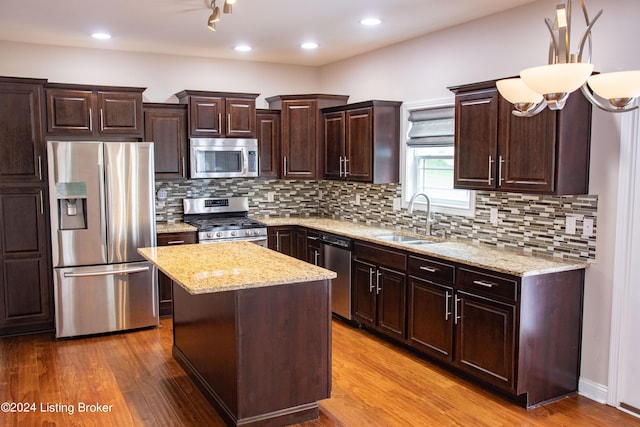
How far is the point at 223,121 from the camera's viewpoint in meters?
5.85

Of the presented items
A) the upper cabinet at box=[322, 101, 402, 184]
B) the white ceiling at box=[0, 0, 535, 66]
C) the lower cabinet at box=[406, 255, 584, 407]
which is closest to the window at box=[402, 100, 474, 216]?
the upper cabinet at box=[322, 101, 402, 184]

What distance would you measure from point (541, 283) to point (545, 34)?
68.6 inches

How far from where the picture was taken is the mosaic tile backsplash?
3748 mm

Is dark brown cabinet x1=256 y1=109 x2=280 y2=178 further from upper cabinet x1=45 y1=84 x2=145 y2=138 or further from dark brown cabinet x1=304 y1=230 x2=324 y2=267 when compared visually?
upper cabinet x1=45 y1=84 x2=145 y2=138

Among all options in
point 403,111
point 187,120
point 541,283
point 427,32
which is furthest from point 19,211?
point 541,283

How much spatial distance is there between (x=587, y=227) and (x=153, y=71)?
4.52 meters

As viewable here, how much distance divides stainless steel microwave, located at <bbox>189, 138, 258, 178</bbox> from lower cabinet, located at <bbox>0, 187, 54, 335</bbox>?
4.96ft

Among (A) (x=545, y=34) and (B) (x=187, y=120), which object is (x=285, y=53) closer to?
(B) (x=187, y=120)

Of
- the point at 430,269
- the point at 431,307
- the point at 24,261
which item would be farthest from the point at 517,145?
the point at 24,261

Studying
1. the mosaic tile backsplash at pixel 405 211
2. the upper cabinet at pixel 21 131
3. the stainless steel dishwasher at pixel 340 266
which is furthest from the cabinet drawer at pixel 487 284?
the upper cabinet at pixel 21 131

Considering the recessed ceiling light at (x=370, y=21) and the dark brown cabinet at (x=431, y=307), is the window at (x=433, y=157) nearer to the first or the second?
the dark brown cabinet at (x=431, y=307)

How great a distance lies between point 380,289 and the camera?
→ 473 centimetres

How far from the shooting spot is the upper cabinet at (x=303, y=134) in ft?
19.9

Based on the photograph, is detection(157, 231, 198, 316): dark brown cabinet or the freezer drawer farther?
detection(157, 231, 198, 316): dark brown cabinet
